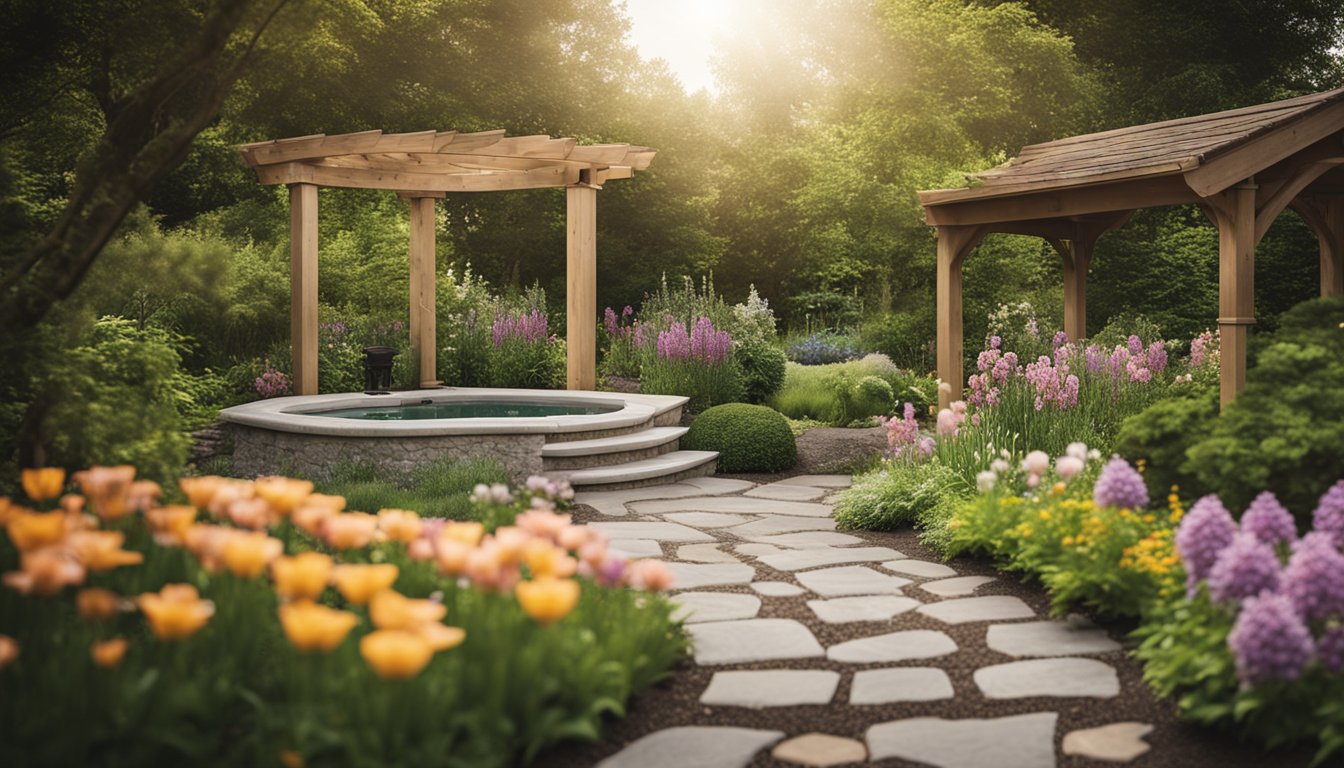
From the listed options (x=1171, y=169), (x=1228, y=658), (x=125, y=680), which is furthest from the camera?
(x=1171, y=169)

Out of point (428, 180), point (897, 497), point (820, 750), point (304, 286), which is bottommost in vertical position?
point (820, 750)

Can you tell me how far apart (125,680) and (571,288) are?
8979mm

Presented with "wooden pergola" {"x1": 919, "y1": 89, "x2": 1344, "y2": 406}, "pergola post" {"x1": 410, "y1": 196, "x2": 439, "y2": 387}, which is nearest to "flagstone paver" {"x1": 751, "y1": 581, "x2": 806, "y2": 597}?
"wooden pergola" {"x1": 919, "y1": 89, "x2": 1344, "y2": 406}

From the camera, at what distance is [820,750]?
9.98 ft

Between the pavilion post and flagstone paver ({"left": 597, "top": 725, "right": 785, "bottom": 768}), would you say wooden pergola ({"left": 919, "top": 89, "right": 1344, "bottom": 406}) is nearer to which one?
the pavilion post

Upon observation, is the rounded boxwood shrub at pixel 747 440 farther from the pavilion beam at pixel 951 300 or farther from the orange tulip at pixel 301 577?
the orange tulip at pixel 301 577

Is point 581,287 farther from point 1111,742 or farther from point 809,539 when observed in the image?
point 1111,742

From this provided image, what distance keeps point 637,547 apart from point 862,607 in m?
1.53

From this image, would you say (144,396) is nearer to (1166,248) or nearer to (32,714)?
(32,714)

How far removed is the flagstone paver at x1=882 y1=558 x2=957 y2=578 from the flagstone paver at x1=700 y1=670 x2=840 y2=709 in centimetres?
164

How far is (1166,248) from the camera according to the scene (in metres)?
Answer: 17.0

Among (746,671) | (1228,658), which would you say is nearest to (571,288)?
(746,671)

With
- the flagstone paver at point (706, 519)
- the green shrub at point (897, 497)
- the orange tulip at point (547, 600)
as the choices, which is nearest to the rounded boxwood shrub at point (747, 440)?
the flagstone paver at point (706, 519)

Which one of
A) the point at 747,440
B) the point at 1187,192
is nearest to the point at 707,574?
the point at 747,440
